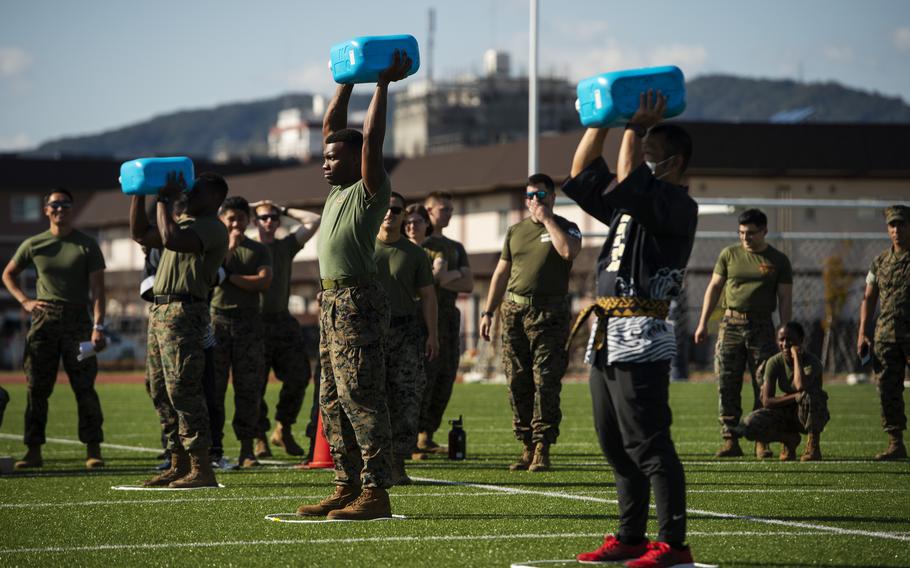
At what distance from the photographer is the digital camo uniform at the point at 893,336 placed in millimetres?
13680

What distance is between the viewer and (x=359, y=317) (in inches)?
347

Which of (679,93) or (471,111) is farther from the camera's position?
(471,111)

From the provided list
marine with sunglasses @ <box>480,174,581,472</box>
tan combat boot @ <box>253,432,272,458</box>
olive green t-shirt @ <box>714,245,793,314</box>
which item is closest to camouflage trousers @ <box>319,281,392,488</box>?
marine with sunglasses @ <box>480,174,581,472</box>

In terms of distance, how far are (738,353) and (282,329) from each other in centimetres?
448

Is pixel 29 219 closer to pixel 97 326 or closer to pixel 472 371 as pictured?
pixel 472 371

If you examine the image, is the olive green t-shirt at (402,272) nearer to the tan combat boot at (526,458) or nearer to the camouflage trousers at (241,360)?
the tan combat boot at (526,458)

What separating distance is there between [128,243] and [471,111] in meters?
47.4

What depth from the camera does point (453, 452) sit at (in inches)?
523

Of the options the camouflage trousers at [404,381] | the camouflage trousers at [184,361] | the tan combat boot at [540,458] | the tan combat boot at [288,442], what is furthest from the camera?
the tan combat boot at [288,442]

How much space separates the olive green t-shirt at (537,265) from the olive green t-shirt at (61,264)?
12.4 ft

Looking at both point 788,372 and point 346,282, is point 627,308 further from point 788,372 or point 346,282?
point 788,372

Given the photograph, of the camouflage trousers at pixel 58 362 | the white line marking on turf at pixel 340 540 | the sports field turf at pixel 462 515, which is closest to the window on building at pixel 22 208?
the sports field turf at pixel 462 515

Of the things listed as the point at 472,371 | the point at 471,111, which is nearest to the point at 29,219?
the point at 471,111

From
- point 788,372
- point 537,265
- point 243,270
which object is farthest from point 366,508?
point 788,372
